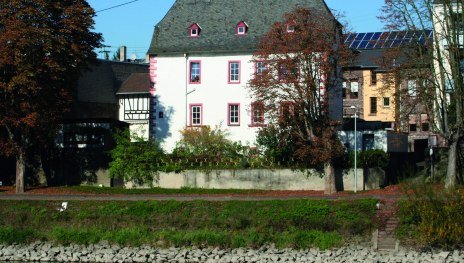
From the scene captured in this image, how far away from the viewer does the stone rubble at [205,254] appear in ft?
101

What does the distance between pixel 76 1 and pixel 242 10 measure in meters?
15.8

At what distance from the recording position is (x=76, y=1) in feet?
152

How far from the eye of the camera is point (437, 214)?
3039 cm

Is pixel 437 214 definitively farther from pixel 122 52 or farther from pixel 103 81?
pixel 122 52

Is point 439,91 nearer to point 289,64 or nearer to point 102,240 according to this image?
point 289,64

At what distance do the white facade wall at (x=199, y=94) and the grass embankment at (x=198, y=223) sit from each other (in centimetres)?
1868

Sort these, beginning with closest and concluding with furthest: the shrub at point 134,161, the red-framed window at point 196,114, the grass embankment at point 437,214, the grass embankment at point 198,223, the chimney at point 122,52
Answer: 1. the grass embankment at point 437,214
2. the grass embankment at point 198,223
3. the shrub at point 134,161
4. the red-framed window at point 196,114
5. the chimney at point 122,52

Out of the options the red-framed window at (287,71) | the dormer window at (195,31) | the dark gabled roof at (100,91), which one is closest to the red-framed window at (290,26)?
the red-framed window at (287,71)

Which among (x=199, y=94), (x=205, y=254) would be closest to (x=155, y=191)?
(x=199, y=94)

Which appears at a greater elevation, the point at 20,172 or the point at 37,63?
the point at 37,63

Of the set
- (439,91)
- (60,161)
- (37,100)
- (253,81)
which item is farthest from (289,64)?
(60,161)

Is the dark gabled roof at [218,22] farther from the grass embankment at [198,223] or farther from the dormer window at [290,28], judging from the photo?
the grass embankment at [198,223]

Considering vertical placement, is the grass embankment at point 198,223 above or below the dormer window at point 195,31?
below

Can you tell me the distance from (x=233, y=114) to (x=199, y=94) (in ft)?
9.44
